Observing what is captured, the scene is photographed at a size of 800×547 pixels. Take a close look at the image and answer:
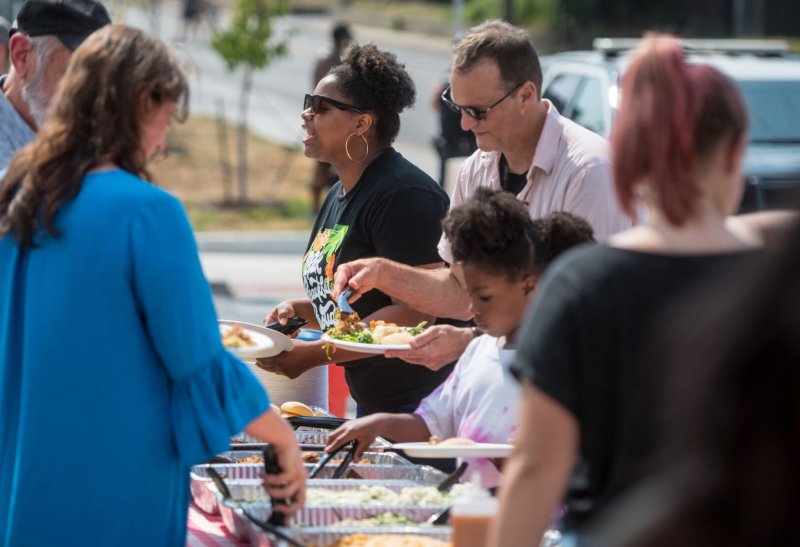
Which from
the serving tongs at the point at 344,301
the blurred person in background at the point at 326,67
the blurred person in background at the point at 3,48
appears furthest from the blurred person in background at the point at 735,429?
the blurred person in background at the point at 326,67

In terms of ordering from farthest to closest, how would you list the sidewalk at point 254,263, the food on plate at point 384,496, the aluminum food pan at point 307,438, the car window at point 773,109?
the sidewalk at point 254,263, the car window at point 773,109, the aluminum food pan at point 307,438, the food on plate at point 384,496

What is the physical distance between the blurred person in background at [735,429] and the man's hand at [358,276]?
245 centimetres

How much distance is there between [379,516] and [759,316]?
179 cm

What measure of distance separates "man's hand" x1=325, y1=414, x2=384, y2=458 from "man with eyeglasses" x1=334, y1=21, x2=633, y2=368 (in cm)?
52

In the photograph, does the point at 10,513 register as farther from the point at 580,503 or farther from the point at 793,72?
the point at 793,72

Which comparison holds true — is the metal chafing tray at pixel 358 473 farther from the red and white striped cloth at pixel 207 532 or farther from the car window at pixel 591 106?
the car window at pixel 591 106

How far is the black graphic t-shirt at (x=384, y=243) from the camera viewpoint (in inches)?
163

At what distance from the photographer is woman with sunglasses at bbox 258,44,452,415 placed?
4.13 metres

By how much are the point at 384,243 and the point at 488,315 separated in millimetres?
1207

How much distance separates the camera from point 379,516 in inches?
117

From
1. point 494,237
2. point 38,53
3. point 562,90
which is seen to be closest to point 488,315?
point 494,237

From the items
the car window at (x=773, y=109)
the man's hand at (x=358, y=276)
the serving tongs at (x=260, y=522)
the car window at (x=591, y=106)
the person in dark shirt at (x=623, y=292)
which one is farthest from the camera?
the car window at (x=591, y=106)

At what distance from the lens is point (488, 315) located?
9.77ft

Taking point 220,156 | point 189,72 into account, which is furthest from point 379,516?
point 220,156
